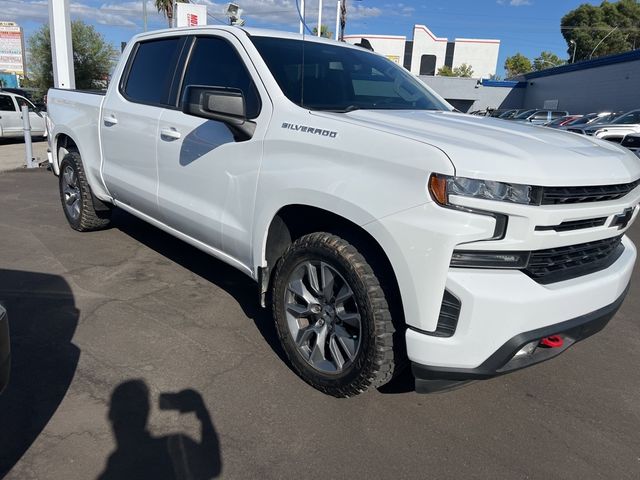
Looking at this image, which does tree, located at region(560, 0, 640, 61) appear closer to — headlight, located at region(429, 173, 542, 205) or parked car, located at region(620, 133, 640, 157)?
parked car, located at region(620, 133, 640, 157)

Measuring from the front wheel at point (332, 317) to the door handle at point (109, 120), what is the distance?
2417mm

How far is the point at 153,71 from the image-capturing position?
4277mm

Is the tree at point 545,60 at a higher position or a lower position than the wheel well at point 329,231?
higher

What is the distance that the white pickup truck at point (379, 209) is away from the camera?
2133 mm

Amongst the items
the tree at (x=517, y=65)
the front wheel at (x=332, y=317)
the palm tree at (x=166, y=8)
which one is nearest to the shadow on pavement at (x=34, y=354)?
the front wheel at (x=332, y=317)

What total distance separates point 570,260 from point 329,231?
117cm

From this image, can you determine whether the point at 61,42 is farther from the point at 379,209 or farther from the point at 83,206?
the point at 379,209

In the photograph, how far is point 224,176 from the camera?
3.24 metres

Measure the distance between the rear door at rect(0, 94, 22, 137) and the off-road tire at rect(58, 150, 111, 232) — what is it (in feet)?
42.2

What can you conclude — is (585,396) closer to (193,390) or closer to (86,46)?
(193,390)

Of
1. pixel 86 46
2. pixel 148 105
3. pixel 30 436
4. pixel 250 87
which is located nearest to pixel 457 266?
pixel 250 87

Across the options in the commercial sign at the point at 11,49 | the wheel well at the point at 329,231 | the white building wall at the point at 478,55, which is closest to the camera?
the wheel well at the point at 329,231

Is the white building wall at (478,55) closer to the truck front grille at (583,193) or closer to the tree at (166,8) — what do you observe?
the tree at (166,8)

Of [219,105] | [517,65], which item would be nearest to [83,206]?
[219,105]
